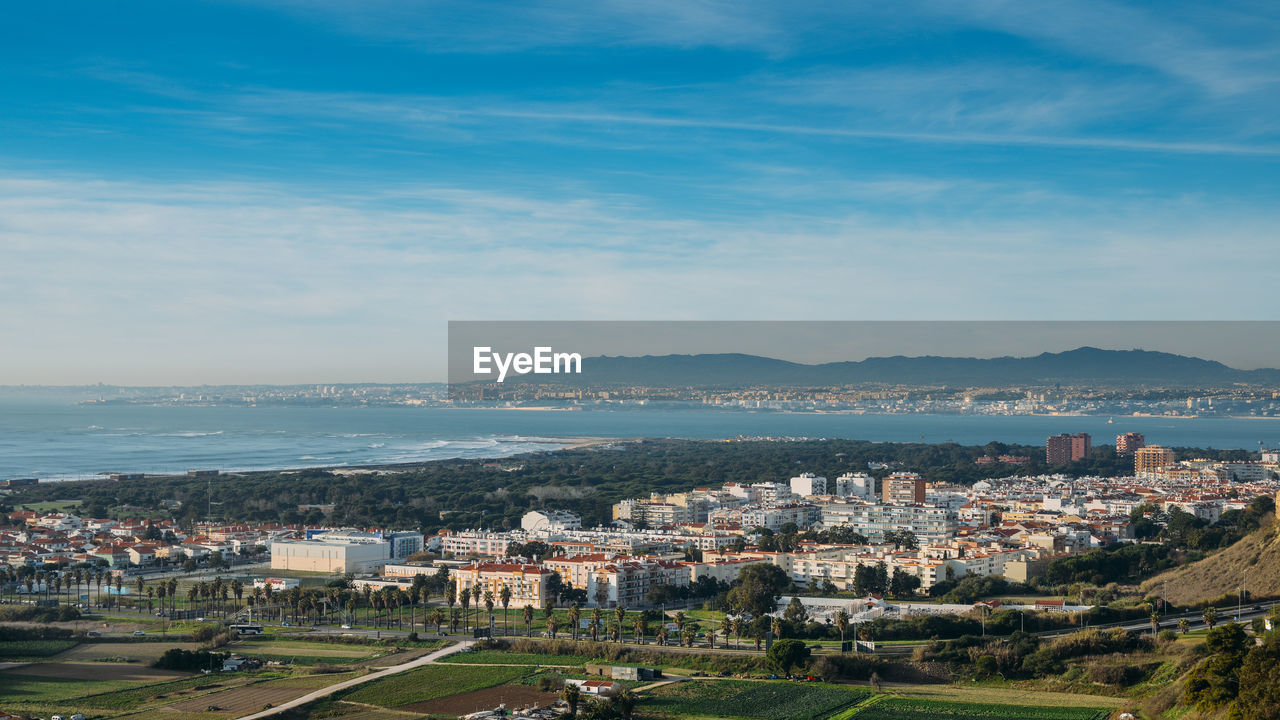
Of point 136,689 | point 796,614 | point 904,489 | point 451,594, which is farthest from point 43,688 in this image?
point 904,489

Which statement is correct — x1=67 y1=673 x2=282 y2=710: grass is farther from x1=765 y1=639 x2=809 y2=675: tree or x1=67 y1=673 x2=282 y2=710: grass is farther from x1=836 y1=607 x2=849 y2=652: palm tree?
x1=836 y1=607 x2=849 y2=652: palm tree

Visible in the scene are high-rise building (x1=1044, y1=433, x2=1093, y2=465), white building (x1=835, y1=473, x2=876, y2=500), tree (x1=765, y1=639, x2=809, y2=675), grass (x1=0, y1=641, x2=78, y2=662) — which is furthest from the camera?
high-rise building (x1=1044, y1=433, x2=1093, y2=465)

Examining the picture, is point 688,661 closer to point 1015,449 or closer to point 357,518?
point 357,518

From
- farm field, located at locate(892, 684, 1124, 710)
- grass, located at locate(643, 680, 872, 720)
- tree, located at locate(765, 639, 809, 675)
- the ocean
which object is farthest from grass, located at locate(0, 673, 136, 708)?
the ocean

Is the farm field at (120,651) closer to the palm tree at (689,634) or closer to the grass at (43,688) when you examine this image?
the grass at (43,688)

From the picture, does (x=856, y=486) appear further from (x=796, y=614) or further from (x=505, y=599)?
(x=796, y=614)

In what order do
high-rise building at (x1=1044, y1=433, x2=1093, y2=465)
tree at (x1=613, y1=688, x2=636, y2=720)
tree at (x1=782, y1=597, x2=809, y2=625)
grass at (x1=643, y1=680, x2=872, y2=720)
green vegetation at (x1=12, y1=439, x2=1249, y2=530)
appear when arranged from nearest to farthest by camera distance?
tree at (x1=613, y1=688, x2=636, y2=720)
grass at (x1=643, y1=680, x2=872, y2=720)
tree at (x1=782, y1=597, x2=809, y2=625)
green vegetation at (x1=12, y1=439, x2=1249, y2=530)
high-rise building at (x1=1044, y1=433, x2=1093, y2=465)
